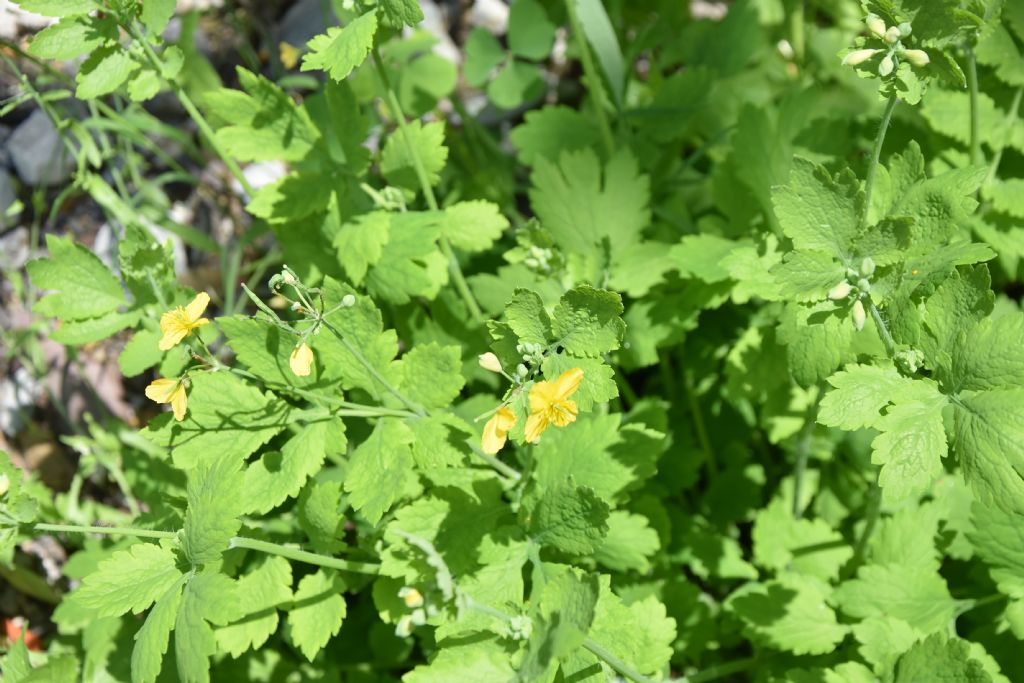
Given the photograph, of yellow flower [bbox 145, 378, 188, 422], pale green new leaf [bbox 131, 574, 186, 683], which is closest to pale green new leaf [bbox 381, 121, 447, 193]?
yellow flower [bbox 145, 378, 188, 422]

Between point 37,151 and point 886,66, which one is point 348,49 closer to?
point 886,66

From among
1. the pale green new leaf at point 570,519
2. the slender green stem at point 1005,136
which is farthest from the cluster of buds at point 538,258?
the slender green stem at point 1005,136

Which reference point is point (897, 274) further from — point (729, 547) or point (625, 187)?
point (729, 547)

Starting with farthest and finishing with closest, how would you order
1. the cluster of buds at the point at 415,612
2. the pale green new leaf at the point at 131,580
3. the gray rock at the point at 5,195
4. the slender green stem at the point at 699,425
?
1. the gray rock at the point at 5,195
2. the slender green stem at the point at 699,425
3. the pale green new leaf at the point at 131,580
4. the cluster of buds at the point at 415,612

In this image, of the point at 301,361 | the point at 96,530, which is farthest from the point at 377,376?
the point at 96,530

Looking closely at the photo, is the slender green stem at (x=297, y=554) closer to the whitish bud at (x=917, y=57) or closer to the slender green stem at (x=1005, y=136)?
the whitish bud at (x=917, y=57)

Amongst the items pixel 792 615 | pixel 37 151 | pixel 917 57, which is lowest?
pixel 792 615
